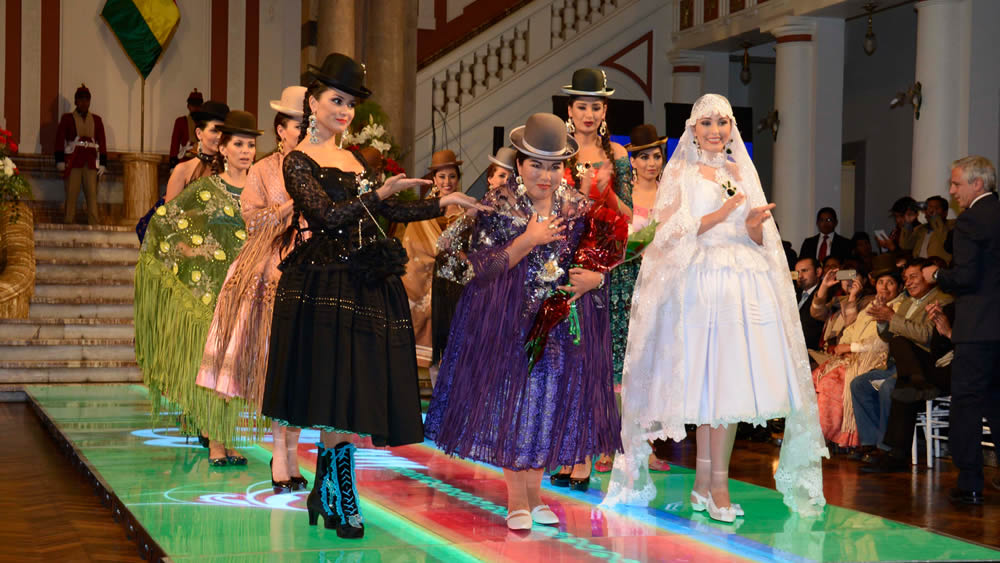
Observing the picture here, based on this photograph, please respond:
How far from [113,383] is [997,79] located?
8.48m

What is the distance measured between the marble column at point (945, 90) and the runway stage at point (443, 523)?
615 centimetres

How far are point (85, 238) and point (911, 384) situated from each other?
8960 mm

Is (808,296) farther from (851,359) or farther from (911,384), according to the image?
(911,384)

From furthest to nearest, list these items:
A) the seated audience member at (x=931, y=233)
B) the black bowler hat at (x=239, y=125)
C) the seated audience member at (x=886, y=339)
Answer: the seated audience member at (x=931, y=233)
the seated audience member at (x=886, y=339)
the black bowler hat at (x=239, y=125)

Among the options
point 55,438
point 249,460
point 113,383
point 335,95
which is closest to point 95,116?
point 113,383

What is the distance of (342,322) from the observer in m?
4.27

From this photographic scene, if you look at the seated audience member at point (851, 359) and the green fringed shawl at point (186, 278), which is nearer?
the green fringed shawl at point (186, 278)

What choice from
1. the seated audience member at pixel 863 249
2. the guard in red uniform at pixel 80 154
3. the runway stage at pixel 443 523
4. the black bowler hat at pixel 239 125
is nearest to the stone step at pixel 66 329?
the guard in red uniform at pixel 80 154

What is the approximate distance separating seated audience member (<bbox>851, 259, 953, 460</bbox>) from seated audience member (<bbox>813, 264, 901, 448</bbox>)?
8 cm

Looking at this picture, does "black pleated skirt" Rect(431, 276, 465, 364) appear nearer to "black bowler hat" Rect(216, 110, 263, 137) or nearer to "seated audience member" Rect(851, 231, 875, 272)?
"black bowler hat" Rect(216, 110, 263, 137)

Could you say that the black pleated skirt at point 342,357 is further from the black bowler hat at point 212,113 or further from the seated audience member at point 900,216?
the seated audience member at point 900,216

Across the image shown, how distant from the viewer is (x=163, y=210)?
6.31 metres

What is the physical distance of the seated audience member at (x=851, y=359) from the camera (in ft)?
24.8

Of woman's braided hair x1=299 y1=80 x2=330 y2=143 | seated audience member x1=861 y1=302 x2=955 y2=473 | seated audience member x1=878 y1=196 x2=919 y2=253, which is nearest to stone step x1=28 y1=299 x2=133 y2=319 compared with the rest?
seated audience member x1=878 y1=196 x2=919 y2=253
